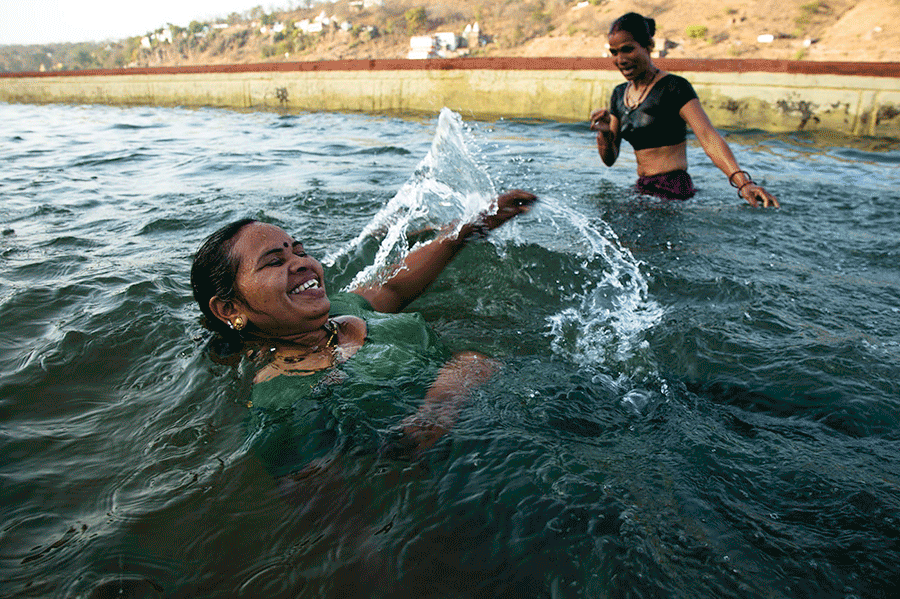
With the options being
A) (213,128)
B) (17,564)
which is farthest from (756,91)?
(17,564)

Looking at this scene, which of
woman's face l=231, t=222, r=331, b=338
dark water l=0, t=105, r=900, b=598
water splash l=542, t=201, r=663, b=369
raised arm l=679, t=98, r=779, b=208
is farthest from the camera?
raised arm l=679, t=98, r=779, b=208

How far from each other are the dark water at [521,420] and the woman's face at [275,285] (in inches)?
18.5

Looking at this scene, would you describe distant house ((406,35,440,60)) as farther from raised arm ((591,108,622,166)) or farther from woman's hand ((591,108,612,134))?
woman's hand ((591,108,612,134))

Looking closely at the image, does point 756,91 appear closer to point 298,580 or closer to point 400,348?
point 400,348

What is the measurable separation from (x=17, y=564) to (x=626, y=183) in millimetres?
6060

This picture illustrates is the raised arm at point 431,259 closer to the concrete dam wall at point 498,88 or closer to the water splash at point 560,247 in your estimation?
the water splash at point 560,247

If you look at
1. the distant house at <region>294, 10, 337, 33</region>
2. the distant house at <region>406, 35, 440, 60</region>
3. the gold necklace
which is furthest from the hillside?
the gold necklace

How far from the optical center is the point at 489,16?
59.9m

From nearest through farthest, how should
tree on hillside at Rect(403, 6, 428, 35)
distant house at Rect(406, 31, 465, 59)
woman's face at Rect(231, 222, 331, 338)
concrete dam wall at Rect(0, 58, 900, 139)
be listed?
1. woman's face at Rect(231, 222, 331, 338)
2. concrete dam wall at Rect(0, 58, 900, 139)
3. distant house at Rect(406, 31, 465, 59)
4. tree on hillside at Rect(403, 6, 428, 35)

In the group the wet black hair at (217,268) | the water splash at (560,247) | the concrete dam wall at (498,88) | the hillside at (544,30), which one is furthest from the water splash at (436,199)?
the hillside at (544,30)

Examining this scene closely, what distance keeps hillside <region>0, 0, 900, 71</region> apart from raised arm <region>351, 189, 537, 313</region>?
34063mm

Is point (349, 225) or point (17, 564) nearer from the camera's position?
point (17, 564)

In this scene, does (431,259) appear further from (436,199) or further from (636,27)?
(636,27)

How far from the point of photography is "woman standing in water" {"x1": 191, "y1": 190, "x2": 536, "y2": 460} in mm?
2150
